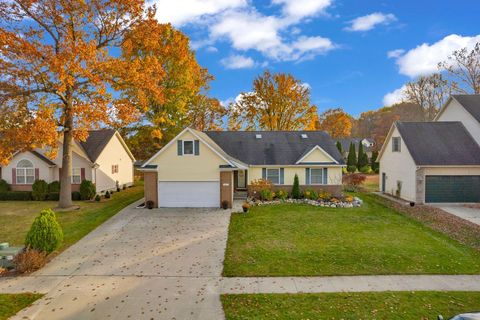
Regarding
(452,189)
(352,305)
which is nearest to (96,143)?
(352,305)

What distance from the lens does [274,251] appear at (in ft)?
37.8

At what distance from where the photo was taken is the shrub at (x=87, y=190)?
2319 cm

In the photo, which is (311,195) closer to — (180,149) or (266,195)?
(266,195)

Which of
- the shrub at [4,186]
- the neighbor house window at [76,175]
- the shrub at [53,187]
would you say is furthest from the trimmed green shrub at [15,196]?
the neighbor house window at [76,175]

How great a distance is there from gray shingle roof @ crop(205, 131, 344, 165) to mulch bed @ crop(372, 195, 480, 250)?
582 cm

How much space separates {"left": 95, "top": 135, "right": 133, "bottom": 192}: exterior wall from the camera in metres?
25.6

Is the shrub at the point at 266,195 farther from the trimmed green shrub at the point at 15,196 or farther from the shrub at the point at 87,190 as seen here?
the trimmed green shrub at the point at 15,196

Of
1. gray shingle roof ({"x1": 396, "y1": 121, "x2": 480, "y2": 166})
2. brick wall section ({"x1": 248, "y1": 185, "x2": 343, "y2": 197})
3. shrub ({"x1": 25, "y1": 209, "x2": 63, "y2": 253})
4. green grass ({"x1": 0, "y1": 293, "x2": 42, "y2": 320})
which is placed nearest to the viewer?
green grass ({"x1": 0, "y1": 293, "x2": 42, "y2": 320})

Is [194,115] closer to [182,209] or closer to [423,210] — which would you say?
[182,209]

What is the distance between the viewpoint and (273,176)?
23.0 meters

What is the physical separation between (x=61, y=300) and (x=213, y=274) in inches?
175

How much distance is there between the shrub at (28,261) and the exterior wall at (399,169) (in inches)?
866

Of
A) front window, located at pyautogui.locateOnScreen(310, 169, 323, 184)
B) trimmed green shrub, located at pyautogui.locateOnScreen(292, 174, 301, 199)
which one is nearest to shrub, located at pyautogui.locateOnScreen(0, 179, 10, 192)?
trimmed green shrub, located at pyautogui.locateOnScreen(292, 174, 301, 199)

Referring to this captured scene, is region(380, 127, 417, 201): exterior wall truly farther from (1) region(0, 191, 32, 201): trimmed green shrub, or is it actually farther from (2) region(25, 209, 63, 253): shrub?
(1) region(0, 191, 32, 201): trimmed green shrub
